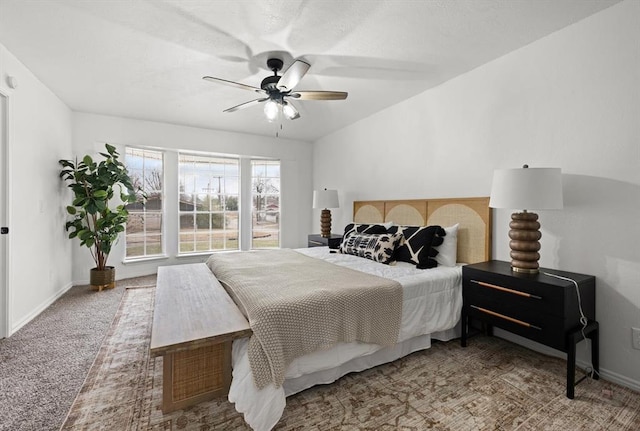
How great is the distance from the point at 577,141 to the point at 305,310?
92.1 inches

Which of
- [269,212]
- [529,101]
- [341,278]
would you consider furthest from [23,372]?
[529,101]

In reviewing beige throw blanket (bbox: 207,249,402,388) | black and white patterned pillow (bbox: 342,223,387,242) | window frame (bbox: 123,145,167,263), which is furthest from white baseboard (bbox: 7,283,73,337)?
black and white patterned pillow (bbox: 342,223,387,242)

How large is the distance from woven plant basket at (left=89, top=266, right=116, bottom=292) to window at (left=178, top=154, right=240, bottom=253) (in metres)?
1.17

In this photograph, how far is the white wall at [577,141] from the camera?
196 cm

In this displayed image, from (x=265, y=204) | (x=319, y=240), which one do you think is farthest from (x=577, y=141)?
(x=265, y=204)

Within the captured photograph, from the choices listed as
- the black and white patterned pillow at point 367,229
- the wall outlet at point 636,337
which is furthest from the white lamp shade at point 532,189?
the black and white patterned pillow at point 367,229

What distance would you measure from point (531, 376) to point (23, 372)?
352 centimetres

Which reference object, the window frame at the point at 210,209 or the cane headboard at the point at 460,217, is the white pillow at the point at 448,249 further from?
the window frame at the point at 210,209

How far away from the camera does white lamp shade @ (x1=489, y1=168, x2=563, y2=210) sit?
6.61 ft

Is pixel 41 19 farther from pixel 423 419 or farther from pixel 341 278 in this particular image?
pixel 423 419

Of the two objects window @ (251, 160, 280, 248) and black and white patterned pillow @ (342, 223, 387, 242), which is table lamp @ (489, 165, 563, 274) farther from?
window @ (251, 160, 280, 248)

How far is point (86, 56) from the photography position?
262 cm

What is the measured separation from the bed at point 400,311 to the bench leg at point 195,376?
9 cm

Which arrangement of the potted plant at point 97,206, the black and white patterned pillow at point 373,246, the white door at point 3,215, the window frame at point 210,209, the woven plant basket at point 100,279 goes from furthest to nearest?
the window frame at point 210,209 < the woven plant basket at point 100,279 < the potted plant at point 97,206 < the black and white patterned pillow at point 373,246 < the white door at point 3,215
